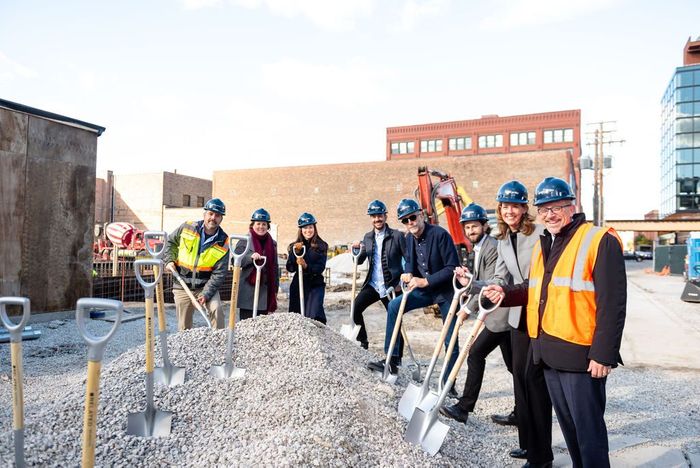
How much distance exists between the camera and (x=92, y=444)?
7.49 feet

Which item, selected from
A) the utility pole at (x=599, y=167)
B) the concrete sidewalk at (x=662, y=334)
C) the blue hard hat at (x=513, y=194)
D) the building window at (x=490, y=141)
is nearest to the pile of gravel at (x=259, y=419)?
the blue hard hat at (x=513, y=194)

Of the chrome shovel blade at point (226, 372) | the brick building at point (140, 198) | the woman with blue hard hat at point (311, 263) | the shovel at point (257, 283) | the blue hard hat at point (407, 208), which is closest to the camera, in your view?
the chrome shovel blade at point (226, 372)

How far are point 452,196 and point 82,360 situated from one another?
8.36m

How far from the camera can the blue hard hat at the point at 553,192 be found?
9.63ft

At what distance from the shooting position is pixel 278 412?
3395mm

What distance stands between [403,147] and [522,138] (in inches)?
528

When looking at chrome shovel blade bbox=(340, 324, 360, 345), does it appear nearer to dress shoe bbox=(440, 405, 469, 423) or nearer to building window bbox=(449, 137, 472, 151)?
dress shoe bbox=(440, 405, 469, 423)

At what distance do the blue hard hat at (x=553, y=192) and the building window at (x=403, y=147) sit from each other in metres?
57.6

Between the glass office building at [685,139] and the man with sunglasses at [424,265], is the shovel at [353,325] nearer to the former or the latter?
the man with sunglasses at [424,265]

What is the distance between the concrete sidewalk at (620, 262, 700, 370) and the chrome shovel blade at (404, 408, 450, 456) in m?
5.04

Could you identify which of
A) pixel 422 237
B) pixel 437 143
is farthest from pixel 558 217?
pixel 437 143

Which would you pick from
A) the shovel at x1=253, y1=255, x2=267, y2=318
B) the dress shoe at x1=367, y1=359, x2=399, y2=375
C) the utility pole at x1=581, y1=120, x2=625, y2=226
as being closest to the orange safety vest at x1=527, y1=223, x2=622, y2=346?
the dress shoe at x1=367, y1=359, x2=399, y2=375

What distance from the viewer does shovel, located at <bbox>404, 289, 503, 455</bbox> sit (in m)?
3.27

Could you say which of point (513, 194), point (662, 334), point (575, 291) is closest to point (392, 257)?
point (513, 194)
